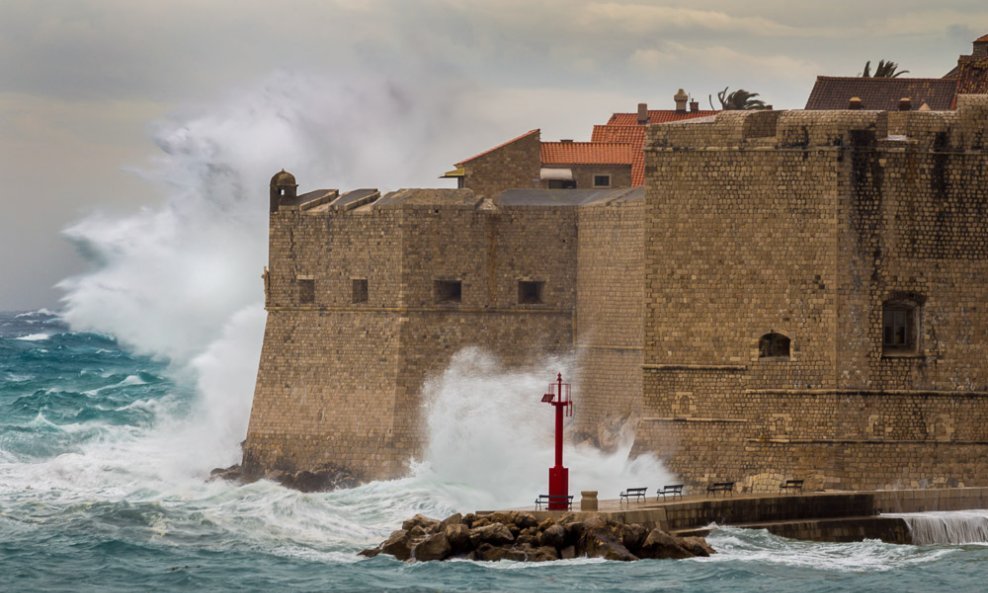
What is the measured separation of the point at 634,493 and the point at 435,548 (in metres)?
3.89

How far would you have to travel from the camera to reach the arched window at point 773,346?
32125 mm

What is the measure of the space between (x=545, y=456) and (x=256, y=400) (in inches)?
210

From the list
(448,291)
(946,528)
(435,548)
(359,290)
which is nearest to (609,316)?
(448,291)

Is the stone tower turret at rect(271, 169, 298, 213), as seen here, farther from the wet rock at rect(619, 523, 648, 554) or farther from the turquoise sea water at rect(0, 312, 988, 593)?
the wet rock at rect(619, 523, 648, 554)

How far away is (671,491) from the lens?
31797 mm

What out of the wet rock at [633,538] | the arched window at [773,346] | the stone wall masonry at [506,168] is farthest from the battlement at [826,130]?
the stone wall masonry at [506,168]

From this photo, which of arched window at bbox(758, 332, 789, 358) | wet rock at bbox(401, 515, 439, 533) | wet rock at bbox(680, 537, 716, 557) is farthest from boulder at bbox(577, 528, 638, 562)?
arched window at bbox(758, 332, 789, 358)

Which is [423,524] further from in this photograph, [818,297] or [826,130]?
[826,130]

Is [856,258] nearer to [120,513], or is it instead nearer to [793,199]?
[793,199]

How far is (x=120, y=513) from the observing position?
1385 inches

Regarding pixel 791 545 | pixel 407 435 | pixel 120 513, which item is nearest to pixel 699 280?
pixel 791 545

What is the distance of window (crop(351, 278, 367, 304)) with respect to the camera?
1501 inches

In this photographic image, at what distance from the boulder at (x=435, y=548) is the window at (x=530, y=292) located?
9.32 m

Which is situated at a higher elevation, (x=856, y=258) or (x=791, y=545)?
(x=856, y=258)
